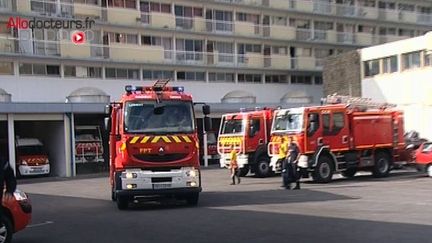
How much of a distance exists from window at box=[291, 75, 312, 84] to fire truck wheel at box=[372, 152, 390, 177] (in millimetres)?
36632

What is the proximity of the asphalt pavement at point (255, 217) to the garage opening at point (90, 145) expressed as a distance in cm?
1814

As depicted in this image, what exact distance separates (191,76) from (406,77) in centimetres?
2043

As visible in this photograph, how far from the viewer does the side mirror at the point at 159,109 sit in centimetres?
1578

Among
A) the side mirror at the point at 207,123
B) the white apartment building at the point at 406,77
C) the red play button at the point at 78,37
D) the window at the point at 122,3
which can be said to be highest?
the window at the point at 122,3

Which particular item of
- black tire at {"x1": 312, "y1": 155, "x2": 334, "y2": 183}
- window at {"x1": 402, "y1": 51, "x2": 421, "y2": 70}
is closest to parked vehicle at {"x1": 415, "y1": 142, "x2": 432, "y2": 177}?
black tire at {"x1": 312, "y1": 155, "x2": 334, "y2": 183}

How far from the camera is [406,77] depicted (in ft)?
135

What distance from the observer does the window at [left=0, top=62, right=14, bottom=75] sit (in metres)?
44.9

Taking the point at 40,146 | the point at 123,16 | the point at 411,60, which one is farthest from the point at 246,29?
the point at 40,146

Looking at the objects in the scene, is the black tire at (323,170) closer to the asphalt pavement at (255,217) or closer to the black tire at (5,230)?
the asphalt pavement at (255,217)

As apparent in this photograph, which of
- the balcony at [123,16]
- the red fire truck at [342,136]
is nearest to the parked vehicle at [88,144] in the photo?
the balcony at [123,16]

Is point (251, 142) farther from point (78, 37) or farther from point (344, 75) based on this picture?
point (78, 37)

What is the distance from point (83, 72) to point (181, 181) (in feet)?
115

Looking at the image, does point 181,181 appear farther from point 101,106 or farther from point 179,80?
point 179,80

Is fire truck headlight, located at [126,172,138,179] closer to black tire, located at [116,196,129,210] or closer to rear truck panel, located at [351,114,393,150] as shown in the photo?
black tire, located at [116,196,129,210]
